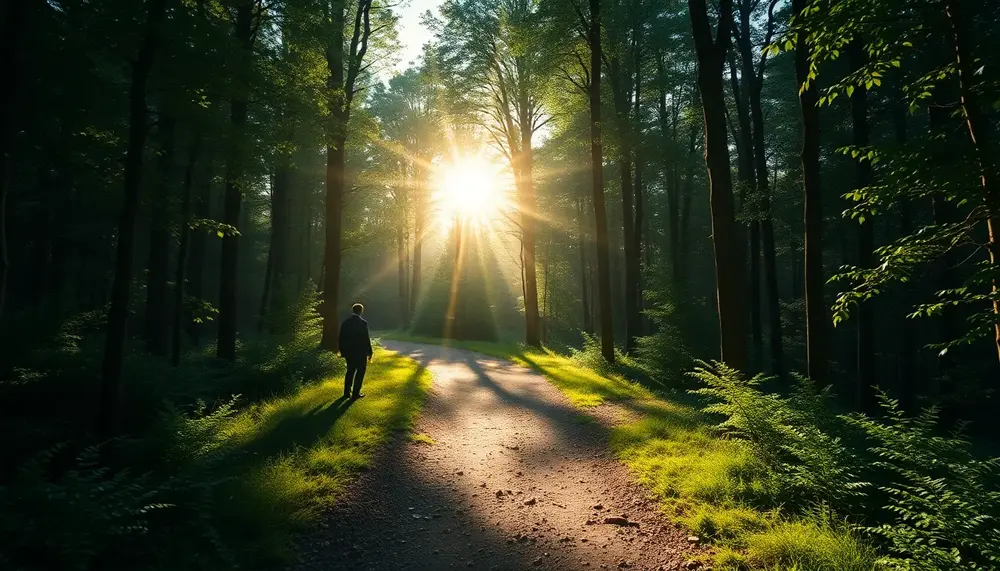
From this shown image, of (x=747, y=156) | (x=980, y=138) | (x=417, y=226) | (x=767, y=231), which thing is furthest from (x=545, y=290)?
(x=980, y=138)

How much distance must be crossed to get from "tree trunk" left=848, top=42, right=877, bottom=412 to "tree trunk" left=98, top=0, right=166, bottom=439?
1292 cm

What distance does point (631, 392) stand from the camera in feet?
35.2

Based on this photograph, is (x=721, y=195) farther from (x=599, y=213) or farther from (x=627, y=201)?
(x=627, y=201)

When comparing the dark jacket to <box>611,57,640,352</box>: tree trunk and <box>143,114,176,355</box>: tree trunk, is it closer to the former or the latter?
<box>143,114,176,355</box>: tree trunk

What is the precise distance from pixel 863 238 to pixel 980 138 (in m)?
9.53

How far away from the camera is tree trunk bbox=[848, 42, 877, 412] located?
1130 cm

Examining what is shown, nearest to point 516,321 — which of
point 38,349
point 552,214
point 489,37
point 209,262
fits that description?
point 552,214

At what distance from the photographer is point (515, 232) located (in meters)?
25.7

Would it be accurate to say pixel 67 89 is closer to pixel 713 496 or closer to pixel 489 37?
pixel 713 496

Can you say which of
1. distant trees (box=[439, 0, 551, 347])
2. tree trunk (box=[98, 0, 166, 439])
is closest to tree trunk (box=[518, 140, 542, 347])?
distant trees (box=[439, 0, 551, 347])

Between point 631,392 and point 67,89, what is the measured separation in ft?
37.6

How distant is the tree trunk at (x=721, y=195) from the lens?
770 centimetres

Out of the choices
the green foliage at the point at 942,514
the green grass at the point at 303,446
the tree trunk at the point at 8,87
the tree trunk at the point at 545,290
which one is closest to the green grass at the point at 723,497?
the green foliage at the point at 942,514

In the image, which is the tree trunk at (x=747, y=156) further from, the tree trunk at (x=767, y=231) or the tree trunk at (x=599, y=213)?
the tree trunk at (x=599, y=213)
